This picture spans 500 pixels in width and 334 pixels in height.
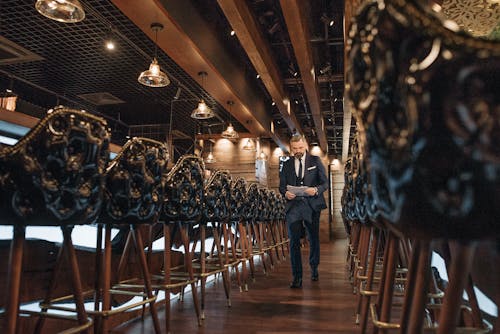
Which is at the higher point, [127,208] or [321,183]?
[321,183]

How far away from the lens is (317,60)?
309 inches

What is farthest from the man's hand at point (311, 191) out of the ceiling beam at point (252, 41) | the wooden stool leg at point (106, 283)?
the wooden stool leg at point (106, 283)

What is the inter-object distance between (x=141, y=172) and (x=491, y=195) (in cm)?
173

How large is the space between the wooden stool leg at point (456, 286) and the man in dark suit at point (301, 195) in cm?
334

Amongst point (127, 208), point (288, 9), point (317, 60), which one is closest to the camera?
point (127, 208)

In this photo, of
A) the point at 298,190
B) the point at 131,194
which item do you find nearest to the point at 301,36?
the point at 298,190

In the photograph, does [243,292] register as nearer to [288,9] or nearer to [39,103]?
[288,9]

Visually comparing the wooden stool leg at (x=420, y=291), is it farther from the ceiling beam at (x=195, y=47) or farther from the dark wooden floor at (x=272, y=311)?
the ceiling beam at (x=195, y=47)

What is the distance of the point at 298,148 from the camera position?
4.16 m

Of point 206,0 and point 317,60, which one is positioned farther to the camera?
point 317,60

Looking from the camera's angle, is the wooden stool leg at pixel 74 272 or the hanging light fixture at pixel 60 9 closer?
the wooden stool leg at pixel 74 272

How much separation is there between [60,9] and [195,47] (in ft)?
6.69

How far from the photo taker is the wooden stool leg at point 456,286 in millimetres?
611

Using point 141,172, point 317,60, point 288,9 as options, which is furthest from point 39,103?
point 141,172
